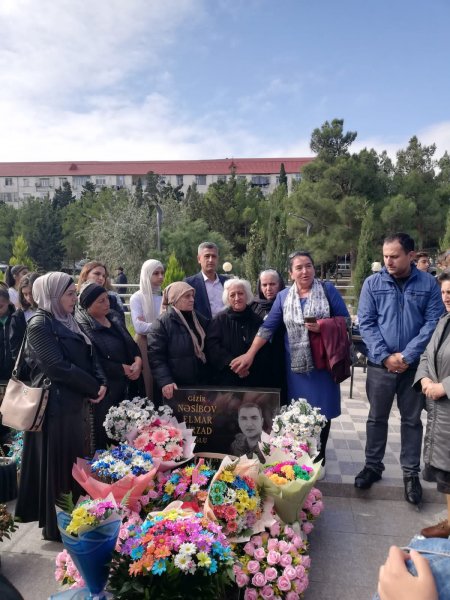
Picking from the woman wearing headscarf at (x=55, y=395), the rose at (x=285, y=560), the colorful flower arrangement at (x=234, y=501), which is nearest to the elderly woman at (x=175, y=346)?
the woman wearing headscarf at (x=55, y=395)

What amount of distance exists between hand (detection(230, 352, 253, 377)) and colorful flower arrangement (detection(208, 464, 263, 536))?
1133 millimetres

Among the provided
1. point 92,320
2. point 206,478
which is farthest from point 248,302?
point 206,478

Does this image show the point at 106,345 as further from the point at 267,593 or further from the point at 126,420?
the point at 267,593

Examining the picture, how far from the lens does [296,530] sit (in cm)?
250

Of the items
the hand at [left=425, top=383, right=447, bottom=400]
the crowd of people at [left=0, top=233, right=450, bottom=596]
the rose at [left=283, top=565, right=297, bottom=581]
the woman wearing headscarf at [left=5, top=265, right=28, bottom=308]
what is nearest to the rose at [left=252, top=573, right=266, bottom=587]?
Answer: the rose at [left=283, top=565, right=297, bottom=581]

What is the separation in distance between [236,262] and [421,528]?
2462 cm

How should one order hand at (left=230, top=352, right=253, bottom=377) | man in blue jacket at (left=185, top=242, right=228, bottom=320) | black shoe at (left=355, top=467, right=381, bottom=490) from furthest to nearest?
1. man in blue jacket at (left=185, top=242, right=228, bottom=320)
2. black shoe at (left=355, top=467, right=381, bottom=490)
3. hand at (left=230, top=352, right=253, bottom=377)

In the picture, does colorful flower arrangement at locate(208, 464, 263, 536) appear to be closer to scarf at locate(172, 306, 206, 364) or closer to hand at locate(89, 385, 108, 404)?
hand at locate(89, 385, 108, 404)

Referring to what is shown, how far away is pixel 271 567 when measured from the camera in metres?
2.20

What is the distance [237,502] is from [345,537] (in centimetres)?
124

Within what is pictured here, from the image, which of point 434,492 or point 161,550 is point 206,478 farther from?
point 434,492

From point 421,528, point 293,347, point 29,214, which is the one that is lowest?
point 421,528

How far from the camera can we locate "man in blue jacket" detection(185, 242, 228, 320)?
4309 millimetres

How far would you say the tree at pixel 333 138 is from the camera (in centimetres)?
2795
